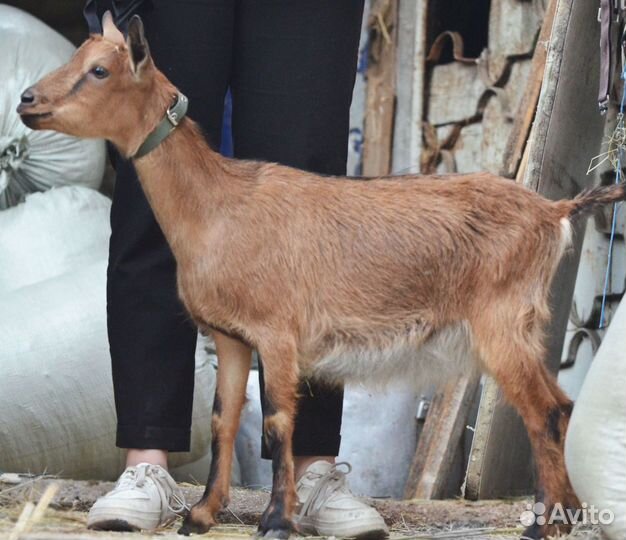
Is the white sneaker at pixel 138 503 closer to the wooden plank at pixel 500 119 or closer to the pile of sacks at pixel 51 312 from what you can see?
the pile of sacks at pixel 51 312

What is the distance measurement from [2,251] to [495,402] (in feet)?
6.16

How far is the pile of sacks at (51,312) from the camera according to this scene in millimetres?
4203

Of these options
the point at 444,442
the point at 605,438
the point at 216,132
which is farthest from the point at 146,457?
the point at 444,442

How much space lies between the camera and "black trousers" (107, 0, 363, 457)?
330cm

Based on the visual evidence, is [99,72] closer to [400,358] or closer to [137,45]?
[137,45]

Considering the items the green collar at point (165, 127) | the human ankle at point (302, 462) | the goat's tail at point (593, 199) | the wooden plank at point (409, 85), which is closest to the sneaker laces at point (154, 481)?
the human ankle at point (302, 462)

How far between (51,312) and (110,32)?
1.43 metres

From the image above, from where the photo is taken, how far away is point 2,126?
16.3 feet

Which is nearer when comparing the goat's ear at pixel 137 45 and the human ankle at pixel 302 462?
the goat's ear at pixel 137 45

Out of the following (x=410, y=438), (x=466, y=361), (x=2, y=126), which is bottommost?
(x=410, y=438)

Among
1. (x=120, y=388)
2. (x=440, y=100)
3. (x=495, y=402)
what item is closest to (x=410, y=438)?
(x=495, y=402)

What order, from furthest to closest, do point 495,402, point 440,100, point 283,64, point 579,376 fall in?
point 440,100, point 579,376, point 495,402, point 283,64

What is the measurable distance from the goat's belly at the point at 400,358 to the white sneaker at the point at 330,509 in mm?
255

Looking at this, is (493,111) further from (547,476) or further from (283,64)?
(547,476)
